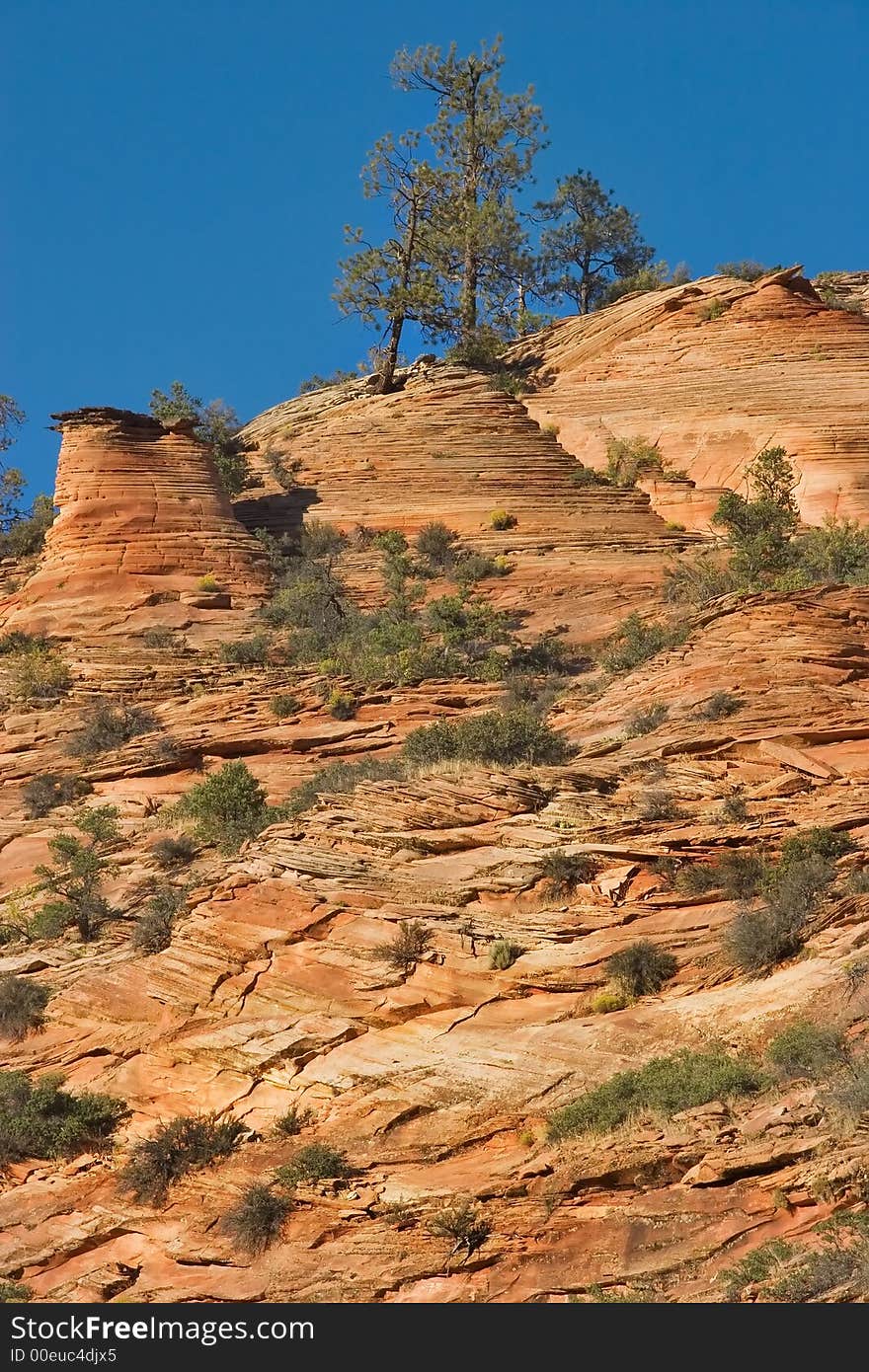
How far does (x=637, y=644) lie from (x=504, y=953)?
11.2 m

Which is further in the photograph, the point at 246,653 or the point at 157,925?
the point at 246,653

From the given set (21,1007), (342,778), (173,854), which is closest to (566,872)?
(342,778)

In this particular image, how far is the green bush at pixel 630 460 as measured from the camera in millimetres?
40719

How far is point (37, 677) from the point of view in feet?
109

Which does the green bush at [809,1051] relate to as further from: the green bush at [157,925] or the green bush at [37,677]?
the green bush at [37,677]

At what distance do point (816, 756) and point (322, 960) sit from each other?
25.2 ft

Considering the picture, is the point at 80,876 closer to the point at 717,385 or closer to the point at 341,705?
the point at 341,705

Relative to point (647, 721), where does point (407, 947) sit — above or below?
below

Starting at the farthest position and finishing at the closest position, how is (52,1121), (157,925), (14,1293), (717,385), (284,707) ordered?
(717,385) < (284,707) < (157,925) < (52,1121) < (14,1293)

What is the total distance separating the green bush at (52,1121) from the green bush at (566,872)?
6.23 meters

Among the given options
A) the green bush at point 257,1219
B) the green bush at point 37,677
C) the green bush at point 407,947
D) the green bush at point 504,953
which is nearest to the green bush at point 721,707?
the green bush at point 504,953

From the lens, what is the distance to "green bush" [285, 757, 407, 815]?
26.4 metres

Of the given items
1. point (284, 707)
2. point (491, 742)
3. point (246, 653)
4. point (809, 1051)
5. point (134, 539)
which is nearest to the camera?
point (809, 1051)
